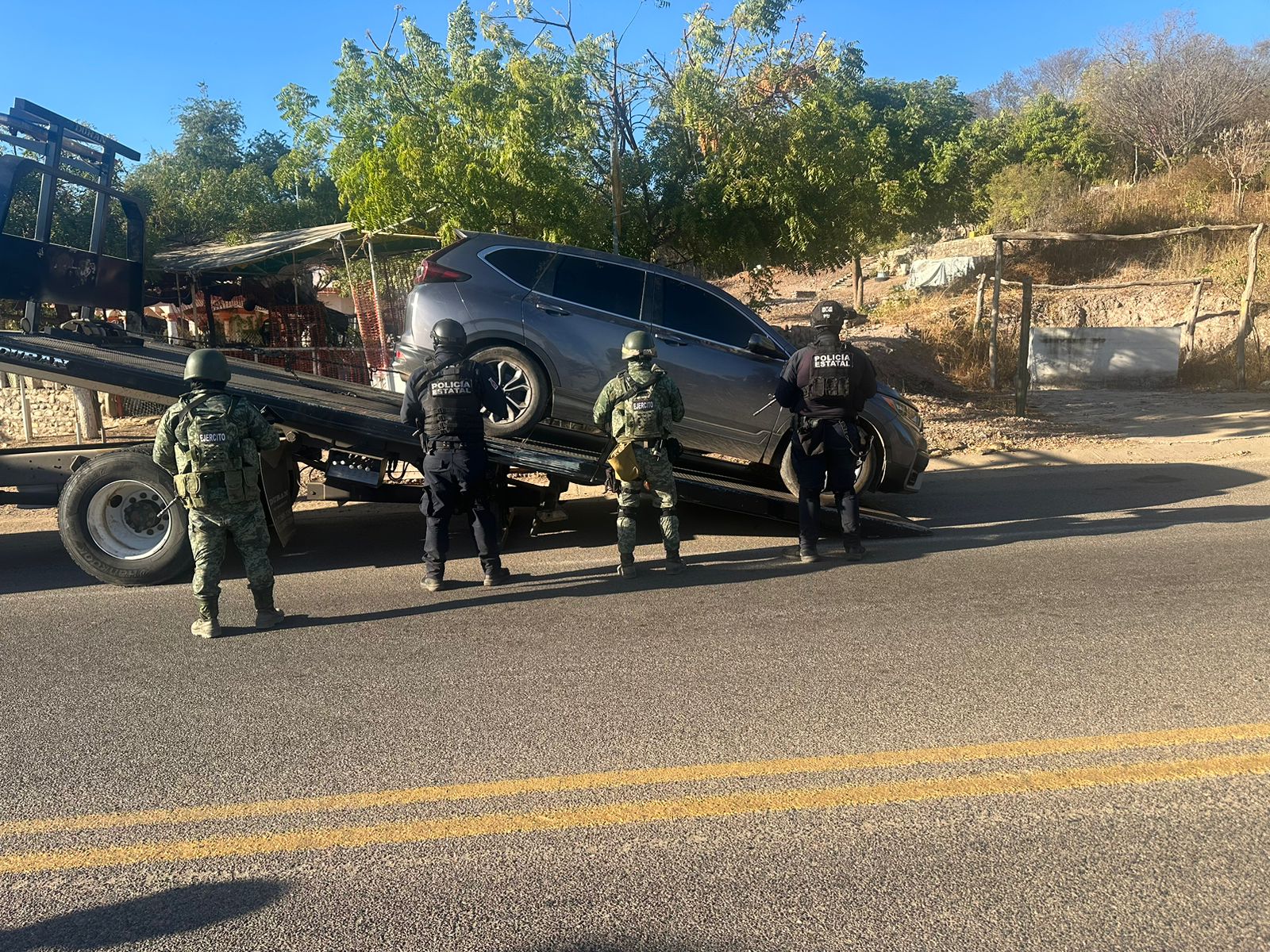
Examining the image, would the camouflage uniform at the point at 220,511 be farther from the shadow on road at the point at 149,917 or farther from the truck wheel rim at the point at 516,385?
the shadow on road at the point at 149,917

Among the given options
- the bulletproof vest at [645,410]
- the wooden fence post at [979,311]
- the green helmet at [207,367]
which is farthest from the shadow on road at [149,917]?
the wooden fence post at [979,311]

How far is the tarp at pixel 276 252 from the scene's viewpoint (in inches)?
565

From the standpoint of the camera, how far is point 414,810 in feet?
10.5

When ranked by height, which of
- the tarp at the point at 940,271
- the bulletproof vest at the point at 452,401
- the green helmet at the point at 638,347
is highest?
the tarp at the point at 940,271

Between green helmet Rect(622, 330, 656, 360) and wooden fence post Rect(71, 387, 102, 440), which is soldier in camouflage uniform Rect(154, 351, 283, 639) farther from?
wooden fence post Rect(71, 387, 102, 440)

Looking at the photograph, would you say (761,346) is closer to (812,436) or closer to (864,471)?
(812,436)

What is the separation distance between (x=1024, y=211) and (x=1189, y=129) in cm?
869

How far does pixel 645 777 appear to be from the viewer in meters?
3.41

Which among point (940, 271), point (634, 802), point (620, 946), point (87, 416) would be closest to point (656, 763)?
point (634, 802)

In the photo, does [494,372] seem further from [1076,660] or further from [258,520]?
[1076,660]

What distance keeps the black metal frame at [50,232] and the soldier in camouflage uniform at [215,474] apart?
97.9 inches

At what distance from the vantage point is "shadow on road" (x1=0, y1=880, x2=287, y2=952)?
101 inches

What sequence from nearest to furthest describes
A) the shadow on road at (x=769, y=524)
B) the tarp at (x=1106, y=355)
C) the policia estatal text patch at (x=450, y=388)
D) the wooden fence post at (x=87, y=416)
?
the policia estatal text patch at (x=450, y=388) < the shadow on road at (x=769, y=524) < the wooden fence post at (x=87, y=416) < the tarp at (x=1106, y=355)

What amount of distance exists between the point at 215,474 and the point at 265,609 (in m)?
0.83
